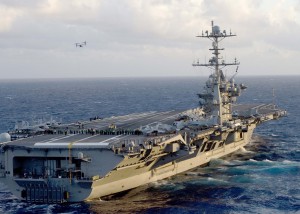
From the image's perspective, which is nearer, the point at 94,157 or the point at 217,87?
the point at 94,157

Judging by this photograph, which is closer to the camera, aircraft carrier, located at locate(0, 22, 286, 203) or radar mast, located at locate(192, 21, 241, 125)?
aircraft carrier, located at locate(0, 22, 286, 203)

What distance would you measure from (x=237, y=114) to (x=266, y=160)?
283 inches

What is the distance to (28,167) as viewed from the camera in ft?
91.9

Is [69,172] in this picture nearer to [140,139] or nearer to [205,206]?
[140,139]

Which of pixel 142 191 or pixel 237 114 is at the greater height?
pixel 237 114

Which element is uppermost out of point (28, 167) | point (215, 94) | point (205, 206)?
point (215, 94)

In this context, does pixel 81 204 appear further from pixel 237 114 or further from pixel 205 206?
pixel 237 114

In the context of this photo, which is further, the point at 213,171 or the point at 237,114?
the point at 237,114

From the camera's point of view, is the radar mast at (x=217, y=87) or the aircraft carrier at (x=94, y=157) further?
the radar mast at (x=217, y=87)

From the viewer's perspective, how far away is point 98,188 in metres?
26.7

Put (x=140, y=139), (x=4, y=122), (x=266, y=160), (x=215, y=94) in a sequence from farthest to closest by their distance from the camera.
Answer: (x=4, y=122) → (x=215, y=94) → (x=266, y=160) → (x=140, y=139)

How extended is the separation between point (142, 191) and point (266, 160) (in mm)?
13322

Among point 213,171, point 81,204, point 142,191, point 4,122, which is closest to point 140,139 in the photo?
point 142,191

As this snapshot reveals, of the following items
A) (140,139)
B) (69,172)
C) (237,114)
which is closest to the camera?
(69,172)
